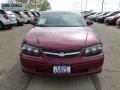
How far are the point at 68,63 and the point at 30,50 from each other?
83 cm

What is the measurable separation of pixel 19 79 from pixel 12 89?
0.67 metres

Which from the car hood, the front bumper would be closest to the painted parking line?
the front bumper

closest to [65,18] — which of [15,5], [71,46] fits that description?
[71,46]

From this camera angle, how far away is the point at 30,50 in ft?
17.9

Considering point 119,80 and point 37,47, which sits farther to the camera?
point 119,80

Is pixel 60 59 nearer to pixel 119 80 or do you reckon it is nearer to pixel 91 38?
pixel 91 38

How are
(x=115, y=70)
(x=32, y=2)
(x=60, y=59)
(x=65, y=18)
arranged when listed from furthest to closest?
(x=32, y=2) < (x=65, y=18) < (x=115, y=70) < (x=60, y=59)

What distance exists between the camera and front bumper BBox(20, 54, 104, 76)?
5.18 m

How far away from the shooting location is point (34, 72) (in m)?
5.38

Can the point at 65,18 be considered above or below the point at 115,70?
above

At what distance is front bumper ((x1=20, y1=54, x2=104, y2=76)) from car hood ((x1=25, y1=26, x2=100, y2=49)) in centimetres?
30

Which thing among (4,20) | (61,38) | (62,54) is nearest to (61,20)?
(61,38)

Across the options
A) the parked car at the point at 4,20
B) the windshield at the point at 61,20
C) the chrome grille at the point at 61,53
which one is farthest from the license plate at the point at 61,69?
the parked car at the point at 4,20

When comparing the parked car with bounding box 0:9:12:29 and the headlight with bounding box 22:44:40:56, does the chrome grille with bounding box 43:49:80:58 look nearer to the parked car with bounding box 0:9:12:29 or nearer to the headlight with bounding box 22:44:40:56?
the headlight with bounding box 22:44:40:56
